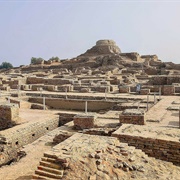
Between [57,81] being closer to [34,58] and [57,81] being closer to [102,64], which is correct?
[102,64]

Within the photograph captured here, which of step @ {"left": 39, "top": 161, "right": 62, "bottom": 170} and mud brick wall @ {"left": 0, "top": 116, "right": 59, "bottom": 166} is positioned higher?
step @ {"left": 39, "top": 161, "right": 62, "bottom": 170}

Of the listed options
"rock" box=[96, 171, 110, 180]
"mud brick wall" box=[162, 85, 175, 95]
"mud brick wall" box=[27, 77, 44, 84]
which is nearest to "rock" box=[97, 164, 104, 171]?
"rock" box=[96, 171, 110, 180]

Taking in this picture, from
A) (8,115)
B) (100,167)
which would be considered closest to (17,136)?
(8,115)

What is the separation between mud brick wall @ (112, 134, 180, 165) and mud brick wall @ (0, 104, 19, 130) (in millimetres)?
5867

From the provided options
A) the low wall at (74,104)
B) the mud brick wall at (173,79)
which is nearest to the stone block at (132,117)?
the low wall at (74,104)

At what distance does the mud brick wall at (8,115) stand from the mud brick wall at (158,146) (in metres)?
5.87

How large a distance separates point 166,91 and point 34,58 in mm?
62019

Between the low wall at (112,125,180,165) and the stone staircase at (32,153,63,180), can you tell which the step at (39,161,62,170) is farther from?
the low wall at (112,125,180,165)

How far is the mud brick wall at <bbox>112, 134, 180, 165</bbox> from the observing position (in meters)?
5.38

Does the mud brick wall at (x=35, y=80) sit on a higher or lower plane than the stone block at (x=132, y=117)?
higher

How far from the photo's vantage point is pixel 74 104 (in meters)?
14.8

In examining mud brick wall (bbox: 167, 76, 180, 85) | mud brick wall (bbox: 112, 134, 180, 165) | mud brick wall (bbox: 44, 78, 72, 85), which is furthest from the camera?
mud brick wall (bbox: 44, 78, 72, 85)

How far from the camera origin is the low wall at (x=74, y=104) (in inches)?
552

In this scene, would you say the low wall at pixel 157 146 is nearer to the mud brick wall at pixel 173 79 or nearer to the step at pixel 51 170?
the step at pixel 51 170
